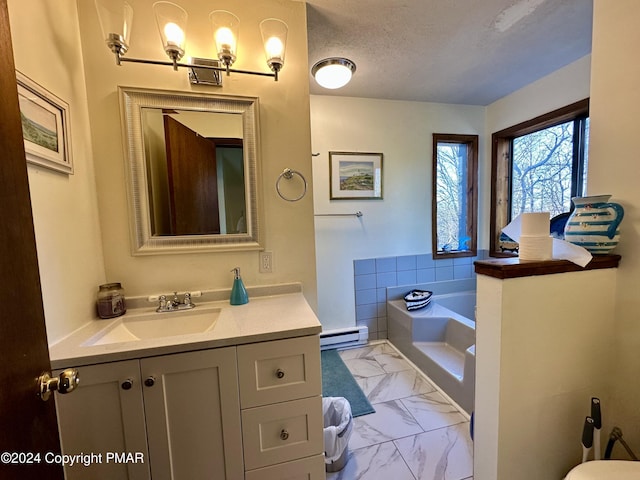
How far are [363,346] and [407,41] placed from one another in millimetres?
2534

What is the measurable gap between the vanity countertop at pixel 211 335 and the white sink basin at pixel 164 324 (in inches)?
1.0

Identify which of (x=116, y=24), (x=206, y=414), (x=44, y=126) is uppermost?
(x=116, y=24)

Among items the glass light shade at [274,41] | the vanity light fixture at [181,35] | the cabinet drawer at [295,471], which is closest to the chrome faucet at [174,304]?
A: the cabinet drawer at [295,471]

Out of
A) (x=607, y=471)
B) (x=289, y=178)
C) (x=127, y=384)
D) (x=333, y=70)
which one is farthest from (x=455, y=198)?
(x=127, y=384)

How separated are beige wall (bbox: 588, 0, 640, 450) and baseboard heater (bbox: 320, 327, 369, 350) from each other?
1.75m

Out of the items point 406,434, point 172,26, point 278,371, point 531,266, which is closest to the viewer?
point 531,266

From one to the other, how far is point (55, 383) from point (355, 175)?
2367mm

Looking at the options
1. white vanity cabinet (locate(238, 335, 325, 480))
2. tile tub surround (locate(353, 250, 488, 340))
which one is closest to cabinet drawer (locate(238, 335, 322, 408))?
white vanity cabinet (locate(238, 335, 325, 480))

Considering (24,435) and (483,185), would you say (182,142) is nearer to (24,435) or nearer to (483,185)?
(24,435)

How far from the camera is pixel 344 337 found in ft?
8.45

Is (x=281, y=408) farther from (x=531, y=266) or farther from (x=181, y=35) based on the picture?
(x=181, y=35)

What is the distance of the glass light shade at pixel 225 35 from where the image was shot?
3.91ft

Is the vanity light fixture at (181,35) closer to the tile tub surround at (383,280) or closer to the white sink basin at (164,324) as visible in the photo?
the white sink basin at (164,324)

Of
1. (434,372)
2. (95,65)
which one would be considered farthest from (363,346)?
(95,65)
